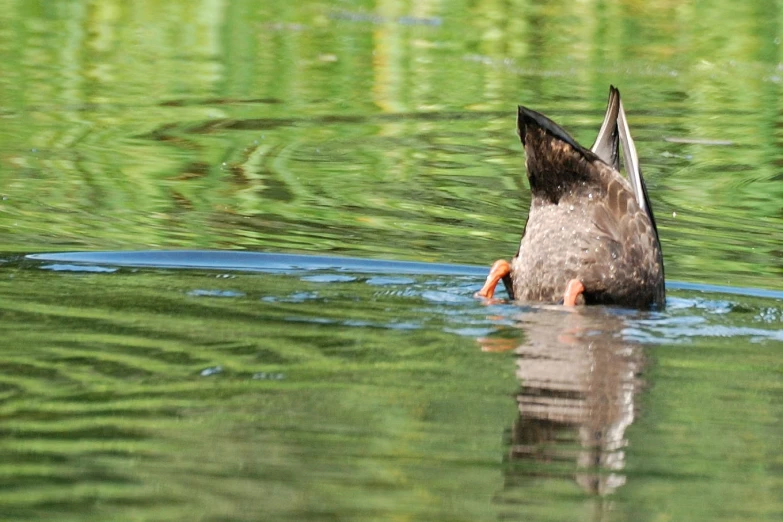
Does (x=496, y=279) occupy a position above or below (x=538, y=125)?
below

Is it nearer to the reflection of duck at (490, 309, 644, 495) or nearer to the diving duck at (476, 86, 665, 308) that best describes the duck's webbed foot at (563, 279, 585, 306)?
the diving duck at (476, 86, 665, 308)

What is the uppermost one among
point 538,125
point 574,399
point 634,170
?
point 538,125

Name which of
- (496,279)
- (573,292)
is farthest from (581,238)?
(496,279)

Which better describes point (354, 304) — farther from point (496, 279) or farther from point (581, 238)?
point (581, 238)

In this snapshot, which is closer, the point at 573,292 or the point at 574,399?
the point at 574,399

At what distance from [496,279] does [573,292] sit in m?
0.40

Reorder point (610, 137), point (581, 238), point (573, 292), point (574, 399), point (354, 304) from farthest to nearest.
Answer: point (610, 137) → point (581, 238) → point (573, 292) → point (354, 304) → point (574, 399)

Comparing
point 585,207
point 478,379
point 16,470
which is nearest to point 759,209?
point 585,207

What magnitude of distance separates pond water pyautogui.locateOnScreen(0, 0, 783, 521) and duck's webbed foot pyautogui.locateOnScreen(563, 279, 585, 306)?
0.14 m

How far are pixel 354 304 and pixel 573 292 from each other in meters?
1.09

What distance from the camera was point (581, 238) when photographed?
689cm

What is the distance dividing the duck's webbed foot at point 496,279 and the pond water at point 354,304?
151mm

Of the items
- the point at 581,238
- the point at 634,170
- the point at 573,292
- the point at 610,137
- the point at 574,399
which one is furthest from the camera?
the point at 610,137

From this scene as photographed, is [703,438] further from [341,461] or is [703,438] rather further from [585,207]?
[585,207]
